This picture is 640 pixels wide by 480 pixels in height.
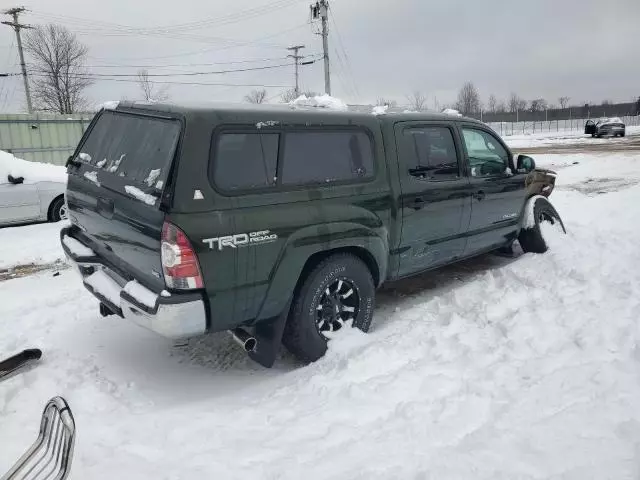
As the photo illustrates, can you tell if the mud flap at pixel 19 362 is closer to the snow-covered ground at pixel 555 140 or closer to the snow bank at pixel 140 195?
the snow bank at pixel 140 195

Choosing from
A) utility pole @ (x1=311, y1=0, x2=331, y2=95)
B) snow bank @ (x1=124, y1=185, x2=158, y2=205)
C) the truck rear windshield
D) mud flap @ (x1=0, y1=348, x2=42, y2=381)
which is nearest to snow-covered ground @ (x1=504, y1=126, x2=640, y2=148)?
utility pole @ (x1=311, y1=0, x2=331, y2=95)

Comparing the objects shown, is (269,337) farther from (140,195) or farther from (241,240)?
(140,195)

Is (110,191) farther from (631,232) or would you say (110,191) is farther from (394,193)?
(631,232)

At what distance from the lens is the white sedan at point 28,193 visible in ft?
29.9

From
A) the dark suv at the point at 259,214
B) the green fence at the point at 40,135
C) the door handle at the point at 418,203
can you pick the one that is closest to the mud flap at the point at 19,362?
the dark suv at the point at 259,214

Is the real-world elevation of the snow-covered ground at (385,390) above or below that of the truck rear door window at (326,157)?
below

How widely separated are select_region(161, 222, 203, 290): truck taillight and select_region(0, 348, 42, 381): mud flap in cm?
153

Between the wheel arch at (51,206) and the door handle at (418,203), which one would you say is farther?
the wheel arch at (51,206)

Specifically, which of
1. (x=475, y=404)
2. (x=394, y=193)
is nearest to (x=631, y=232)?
(x=394, y=193)

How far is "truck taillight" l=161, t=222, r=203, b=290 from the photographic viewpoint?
3166 millimetres

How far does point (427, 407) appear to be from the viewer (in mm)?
3295

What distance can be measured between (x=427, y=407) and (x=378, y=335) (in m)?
1.10

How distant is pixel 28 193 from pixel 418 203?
7.60m

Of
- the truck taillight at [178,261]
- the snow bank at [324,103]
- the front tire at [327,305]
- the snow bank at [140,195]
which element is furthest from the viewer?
the snow bank at [324,103]
